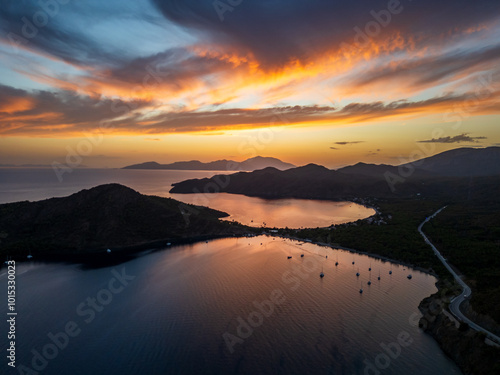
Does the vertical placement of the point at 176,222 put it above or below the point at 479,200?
above

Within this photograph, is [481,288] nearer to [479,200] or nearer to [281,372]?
[281,372]

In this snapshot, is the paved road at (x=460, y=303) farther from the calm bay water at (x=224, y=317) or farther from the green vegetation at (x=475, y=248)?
the calm bay water at (x=224, y=317)

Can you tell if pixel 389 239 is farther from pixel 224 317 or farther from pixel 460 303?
pixel 224 317

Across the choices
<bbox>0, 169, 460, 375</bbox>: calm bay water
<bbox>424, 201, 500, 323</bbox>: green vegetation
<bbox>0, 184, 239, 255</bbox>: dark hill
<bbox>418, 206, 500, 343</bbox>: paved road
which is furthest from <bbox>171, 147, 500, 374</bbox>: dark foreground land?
<bbox>0, 184, 239, 255</bbox>: dark hill

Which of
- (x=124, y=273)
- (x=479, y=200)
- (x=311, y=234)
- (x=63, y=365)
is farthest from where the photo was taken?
(x=479, y=200)

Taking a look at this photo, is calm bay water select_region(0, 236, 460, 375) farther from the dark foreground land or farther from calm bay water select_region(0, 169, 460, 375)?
the dark foreground land

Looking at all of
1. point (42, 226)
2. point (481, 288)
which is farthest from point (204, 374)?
point (42, 226)

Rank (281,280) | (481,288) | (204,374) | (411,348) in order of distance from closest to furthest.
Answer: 1. (204,374)
2. (411,348)
3. (481,288)
4. (281,280)

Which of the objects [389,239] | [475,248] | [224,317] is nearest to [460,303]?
[475,248]
